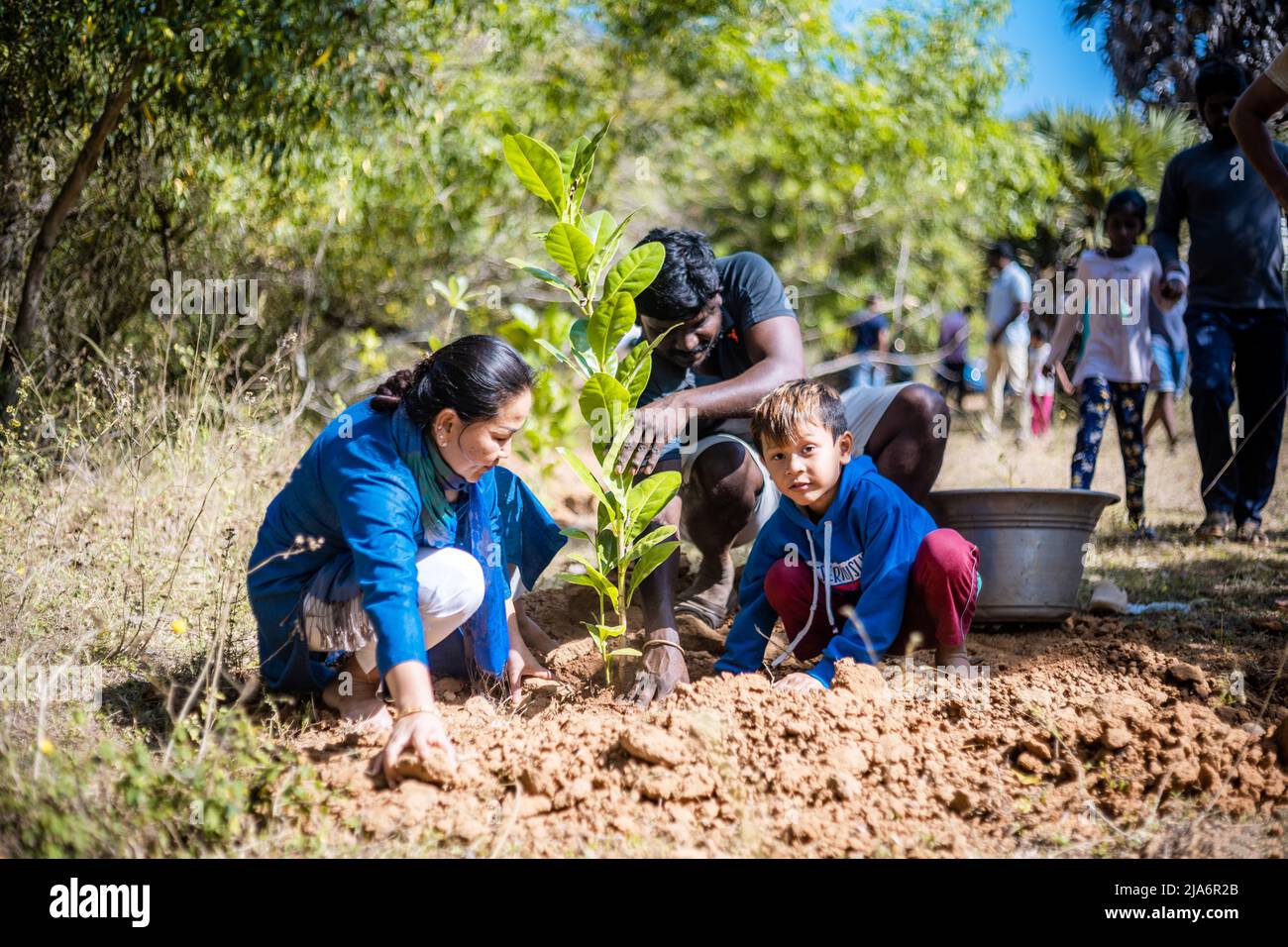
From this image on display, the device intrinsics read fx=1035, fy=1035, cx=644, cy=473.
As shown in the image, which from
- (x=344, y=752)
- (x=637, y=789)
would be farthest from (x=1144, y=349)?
(x=344, y=752)

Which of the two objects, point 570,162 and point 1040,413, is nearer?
point 570,162

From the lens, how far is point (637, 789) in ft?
7.38

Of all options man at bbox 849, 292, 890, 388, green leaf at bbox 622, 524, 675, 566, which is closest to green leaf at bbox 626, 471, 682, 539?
green leaf at bbox 622, 524, 675, 566

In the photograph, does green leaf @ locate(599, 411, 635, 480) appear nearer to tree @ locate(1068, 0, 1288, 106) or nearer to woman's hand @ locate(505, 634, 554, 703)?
woman's hand @ locate(505, 634, 554, 703)

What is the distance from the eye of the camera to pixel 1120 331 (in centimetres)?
538

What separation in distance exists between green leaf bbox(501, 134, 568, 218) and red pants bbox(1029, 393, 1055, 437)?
7.32 metres

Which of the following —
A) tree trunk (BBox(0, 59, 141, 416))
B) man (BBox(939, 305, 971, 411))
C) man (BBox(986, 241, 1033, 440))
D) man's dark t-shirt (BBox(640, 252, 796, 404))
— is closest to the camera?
man's dark t-shirt (BBox(640, 252, 796, 404))

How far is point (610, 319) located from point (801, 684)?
1.04 meters

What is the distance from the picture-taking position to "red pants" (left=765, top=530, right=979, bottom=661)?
269 centimetres

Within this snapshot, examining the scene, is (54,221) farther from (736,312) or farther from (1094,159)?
(1094,159)

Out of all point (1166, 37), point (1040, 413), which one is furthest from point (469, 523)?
point (1166, 37)

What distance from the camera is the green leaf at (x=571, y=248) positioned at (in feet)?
8.47

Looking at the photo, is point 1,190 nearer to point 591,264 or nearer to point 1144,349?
point 591,264

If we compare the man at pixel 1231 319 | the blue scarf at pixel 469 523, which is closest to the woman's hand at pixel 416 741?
the blue scarf at pixel 469 523
